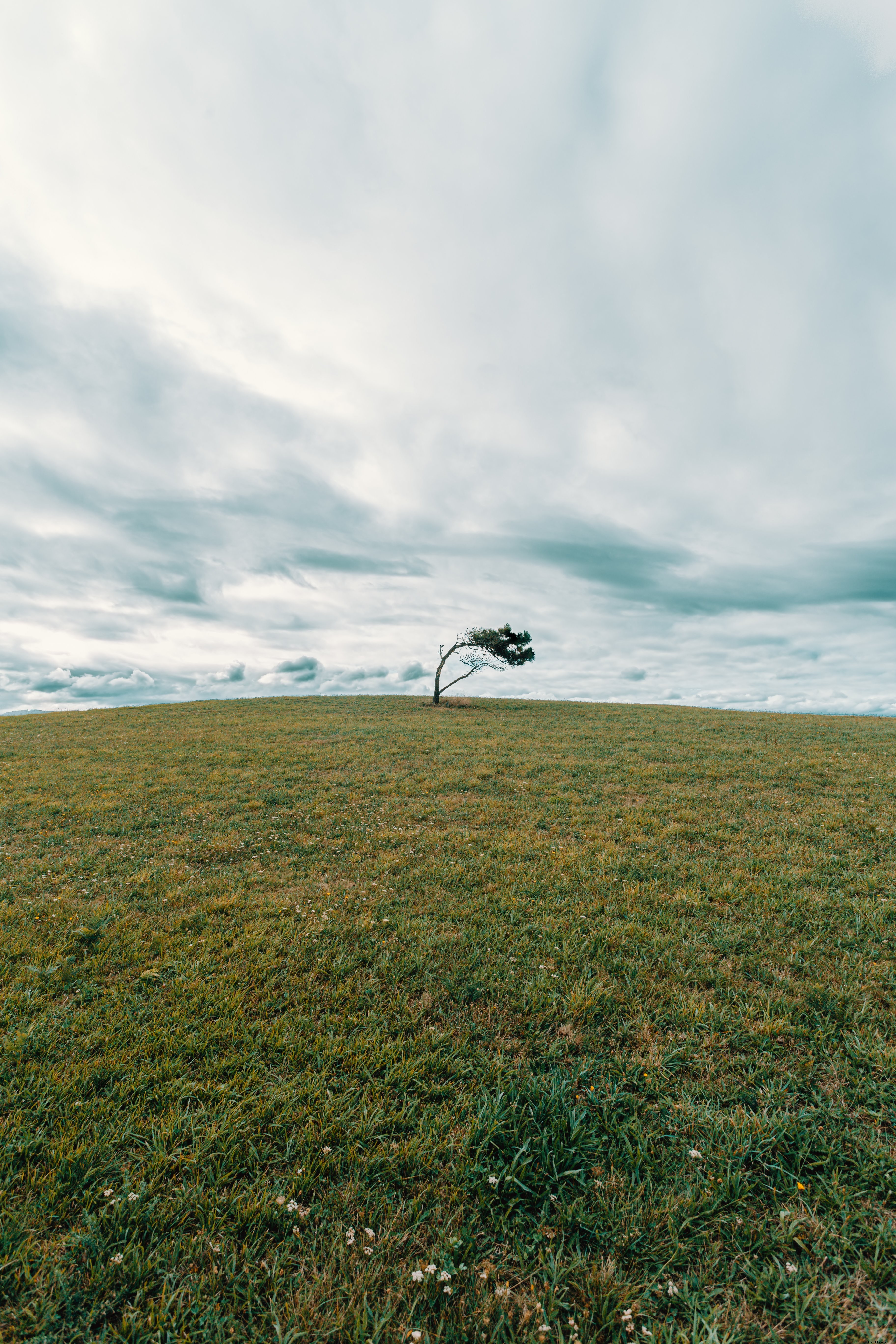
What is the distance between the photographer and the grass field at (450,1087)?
321 cm

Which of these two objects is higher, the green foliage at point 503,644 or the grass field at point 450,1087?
the green foliage at point 503,644

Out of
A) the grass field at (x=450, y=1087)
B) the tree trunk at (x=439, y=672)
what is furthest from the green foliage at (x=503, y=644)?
the grass field at (x=450, y=1087)

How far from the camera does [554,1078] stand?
185 inches

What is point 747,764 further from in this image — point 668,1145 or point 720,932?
point 668,1145

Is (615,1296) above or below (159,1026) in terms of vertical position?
below

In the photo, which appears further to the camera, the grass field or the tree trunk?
the tree trunk

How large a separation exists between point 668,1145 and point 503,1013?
1865 mm

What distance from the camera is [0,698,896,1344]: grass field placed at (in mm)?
3211

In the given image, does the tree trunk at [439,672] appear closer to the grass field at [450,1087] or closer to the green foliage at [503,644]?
the green foliage at [503,644]

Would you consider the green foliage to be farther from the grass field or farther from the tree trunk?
the grass field

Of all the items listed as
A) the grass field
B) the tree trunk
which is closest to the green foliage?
the tree trunk

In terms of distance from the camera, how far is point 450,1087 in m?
4.67

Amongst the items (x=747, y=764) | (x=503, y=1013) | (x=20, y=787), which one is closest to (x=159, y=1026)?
(x=503, y=1013)

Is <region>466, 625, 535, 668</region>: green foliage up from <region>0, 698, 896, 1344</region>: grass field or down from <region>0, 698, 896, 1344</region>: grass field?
up
